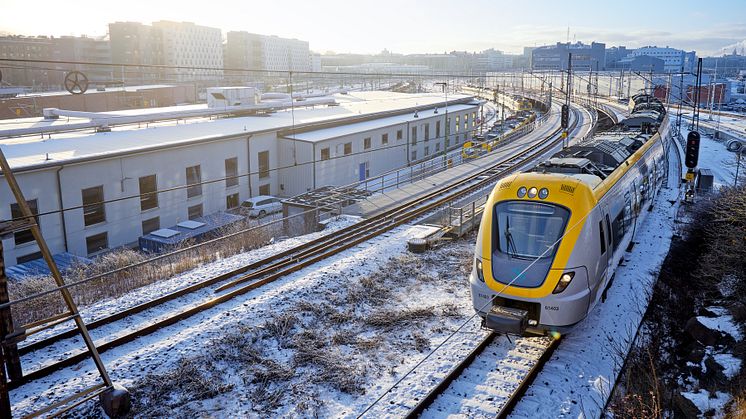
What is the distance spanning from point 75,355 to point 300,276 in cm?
→ 567

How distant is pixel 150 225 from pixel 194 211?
262cm

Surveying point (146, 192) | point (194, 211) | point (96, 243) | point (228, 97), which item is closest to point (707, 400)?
point (96, 243)

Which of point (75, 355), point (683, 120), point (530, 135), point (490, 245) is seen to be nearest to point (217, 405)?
point (75, 355)

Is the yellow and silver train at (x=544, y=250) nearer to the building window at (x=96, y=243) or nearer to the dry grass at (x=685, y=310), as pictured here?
the dry grass at (x=685, y=310)

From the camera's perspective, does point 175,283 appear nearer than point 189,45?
Yes

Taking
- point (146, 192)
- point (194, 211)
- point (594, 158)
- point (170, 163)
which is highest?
point (594, 158)

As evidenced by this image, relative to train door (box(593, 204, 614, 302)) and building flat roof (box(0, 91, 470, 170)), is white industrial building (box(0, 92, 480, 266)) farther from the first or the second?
train door (box(593, 204, 614, 302))

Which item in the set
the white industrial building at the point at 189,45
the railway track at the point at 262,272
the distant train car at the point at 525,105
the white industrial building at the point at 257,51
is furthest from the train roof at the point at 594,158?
the white industrial building at the point at 257,51

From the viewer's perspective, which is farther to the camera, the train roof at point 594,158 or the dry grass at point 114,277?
the dry grass at point 114,277

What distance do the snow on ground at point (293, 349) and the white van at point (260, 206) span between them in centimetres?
1476

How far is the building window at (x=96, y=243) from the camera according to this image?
2370 cm

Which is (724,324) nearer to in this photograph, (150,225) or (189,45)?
(150,225)

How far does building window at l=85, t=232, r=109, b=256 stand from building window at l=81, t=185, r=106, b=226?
1.83 ft

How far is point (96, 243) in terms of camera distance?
2398 centimetres
